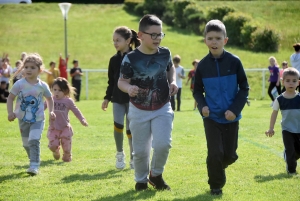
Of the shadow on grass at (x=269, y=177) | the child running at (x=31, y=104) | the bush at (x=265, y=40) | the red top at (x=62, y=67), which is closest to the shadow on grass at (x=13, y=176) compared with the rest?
the child running at (x=31, y=104)

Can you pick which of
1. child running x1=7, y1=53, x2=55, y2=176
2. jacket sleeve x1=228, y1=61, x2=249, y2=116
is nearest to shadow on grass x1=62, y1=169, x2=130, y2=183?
child running x1=7, y1=53, x2=55, y2=176

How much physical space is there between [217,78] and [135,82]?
3.08 ft

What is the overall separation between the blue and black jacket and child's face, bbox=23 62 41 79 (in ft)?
9.15

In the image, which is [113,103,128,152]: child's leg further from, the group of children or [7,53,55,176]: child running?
the group of children

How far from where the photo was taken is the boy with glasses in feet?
23.0

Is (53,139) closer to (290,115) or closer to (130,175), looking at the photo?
(130,175)

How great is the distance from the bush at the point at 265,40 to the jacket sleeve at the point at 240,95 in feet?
112

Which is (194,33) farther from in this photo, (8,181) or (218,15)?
(8,181)

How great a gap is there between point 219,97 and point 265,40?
38929mm

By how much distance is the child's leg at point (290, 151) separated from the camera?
8.43 metres

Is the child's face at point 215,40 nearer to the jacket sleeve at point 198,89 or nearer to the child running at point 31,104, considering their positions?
the jacket sleeve at point 198,89

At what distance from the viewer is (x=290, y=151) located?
27.8 feet

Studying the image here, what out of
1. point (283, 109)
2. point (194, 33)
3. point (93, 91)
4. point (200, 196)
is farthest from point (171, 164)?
point (194, 33)

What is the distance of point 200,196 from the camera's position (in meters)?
6.94
